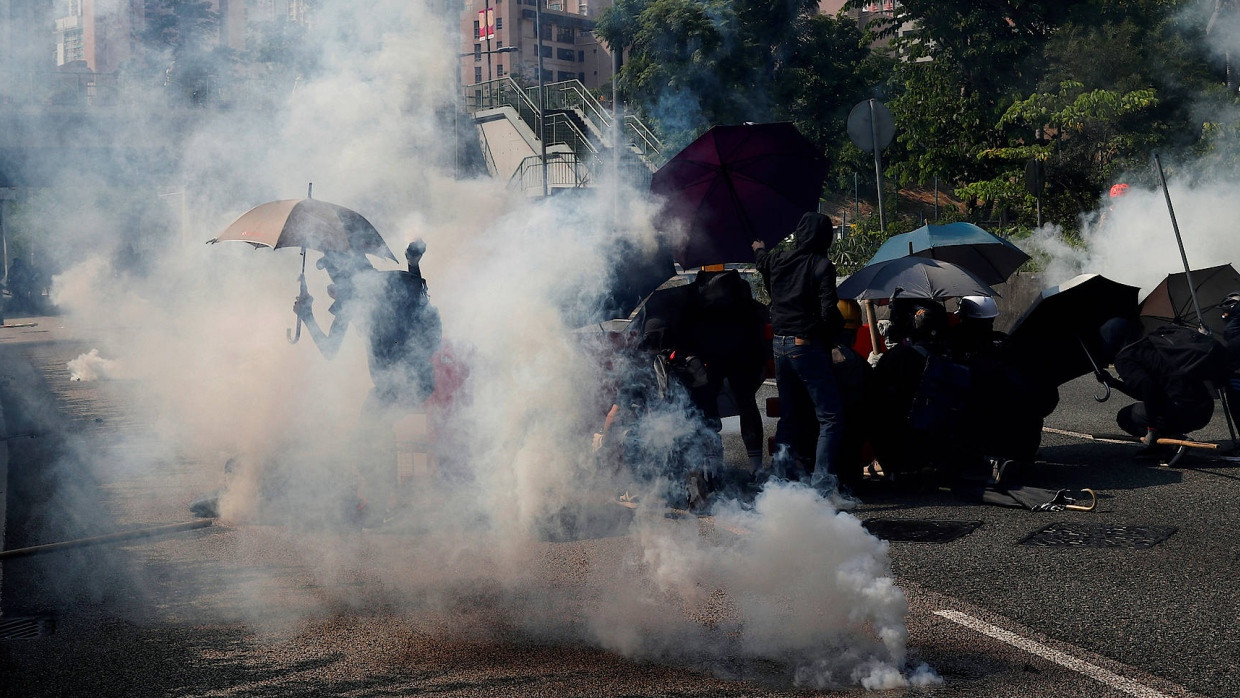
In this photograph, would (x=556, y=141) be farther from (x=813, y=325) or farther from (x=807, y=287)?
(x=813, y=325)

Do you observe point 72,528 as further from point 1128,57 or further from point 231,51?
point 1128,57

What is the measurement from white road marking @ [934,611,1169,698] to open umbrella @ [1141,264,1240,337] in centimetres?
487

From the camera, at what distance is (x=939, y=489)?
7.07m

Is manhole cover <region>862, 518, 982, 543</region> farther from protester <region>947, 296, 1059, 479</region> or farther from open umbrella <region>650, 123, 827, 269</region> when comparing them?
open umbrella <region>650, 123, 827, 269</region>

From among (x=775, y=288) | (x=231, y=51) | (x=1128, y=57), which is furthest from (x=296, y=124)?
(x=1128, y=57)

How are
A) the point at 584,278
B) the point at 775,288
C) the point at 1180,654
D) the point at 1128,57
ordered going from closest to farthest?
1. the point at 1180,654
2. the point at 584,278
3. the point at 775,288
4. the point at 1128,57

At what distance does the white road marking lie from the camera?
3.73 metres

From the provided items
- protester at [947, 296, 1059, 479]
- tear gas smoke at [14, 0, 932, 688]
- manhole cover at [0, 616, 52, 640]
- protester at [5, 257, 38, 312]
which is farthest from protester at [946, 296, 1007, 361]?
protester at [5, 257, 38, 312]

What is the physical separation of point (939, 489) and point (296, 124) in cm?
526

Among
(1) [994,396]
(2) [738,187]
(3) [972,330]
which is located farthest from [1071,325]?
(2) [738,187]

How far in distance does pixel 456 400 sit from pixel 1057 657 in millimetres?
3269

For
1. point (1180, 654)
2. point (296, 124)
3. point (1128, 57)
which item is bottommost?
point (1180, 654)

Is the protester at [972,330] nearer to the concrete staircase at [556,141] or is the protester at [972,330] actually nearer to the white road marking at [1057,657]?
the concrete staircase at [556,141]

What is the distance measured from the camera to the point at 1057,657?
4.04 metres
